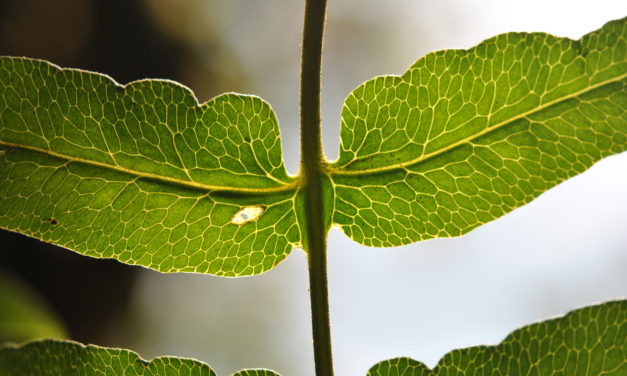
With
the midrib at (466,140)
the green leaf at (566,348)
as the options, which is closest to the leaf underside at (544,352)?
the green leaf at (566,348)

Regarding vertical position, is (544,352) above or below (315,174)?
below

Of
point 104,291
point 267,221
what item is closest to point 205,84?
point 104,291

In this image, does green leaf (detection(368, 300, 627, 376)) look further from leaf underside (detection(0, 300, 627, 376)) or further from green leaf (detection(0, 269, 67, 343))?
green leaf (detection(0, 269, 67, 343))

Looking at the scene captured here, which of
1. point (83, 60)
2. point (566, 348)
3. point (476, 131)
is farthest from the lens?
point (83, 60)

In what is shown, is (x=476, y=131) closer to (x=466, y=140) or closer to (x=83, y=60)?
(x=466, y=140)

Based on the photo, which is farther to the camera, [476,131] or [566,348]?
[476,131]

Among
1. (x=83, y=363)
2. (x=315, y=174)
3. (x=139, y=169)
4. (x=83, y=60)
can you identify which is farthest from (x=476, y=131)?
(x=83, y=60)

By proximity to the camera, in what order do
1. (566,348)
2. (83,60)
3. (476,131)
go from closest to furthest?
(566,348), (476,131), (83,60)

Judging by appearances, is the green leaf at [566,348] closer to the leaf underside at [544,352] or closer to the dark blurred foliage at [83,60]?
the leaf underside at [544,352]
